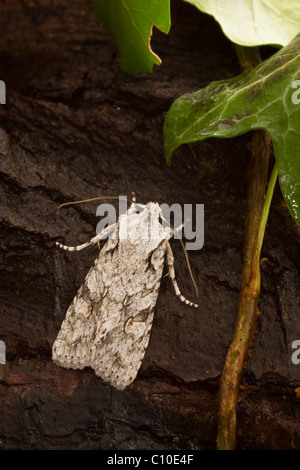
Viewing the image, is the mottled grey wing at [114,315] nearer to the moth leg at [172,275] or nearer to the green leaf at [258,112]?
the moth leg at [172,275]

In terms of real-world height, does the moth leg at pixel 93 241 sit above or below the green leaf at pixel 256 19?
below

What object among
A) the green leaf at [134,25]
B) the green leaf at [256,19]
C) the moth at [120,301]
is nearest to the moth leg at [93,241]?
the moth at [120,301]

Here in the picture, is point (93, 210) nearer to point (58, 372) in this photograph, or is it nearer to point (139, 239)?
point (139, 239)

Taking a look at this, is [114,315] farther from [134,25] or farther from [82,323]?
[134,25]

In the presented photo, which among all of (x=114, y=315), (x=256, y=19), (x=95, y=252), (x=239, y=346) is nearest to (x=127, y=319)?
(x=114, y=315)

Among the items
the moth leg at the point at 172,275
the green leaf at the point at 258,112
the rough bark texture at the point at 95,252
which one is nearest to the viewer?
the green leaf at the point at 258,112

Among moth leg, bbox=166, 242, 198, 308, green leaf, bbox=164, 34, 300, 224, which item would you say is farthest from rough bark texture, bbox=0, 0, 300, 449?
green leaf, bbox=164, 34, 300, 224
